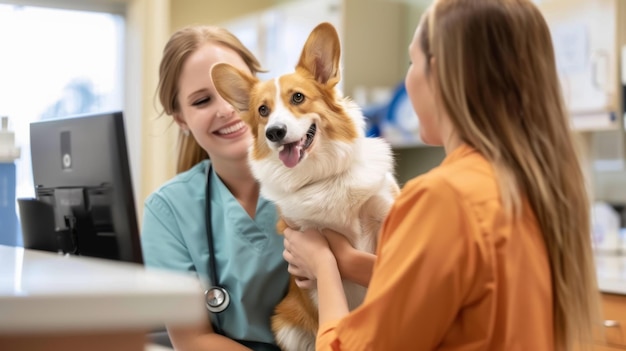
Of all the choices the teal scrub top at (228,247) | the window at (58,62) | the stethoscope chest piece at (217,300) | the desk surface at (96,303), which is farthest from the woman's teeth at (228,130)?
the window at (58,62)

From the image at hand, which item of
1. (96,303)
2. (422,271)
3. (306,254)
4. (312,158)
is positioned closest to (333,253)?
(306,254)

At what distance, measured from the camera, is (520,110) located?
1027 mm

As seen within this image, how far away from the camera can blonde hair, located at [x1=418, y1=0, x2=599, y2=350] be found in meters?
1.00

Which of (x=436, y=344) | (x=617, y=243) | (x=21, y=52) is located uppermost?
(x=21, y=52)

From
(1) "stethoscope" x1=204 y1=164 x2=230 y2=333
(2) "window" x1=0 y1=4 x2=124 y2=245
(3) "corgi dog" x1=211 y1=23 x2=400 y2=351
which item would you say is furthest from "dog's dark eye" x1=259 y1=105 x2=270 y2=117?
(2) "window" x1=0 y1=4 x2=124 y2=245

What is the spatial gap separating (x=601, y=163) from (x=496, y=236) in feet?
7.80

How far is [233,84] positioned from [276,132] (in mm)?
198

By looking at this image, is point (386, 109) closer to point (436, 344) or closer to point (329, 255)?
point (329, 255)

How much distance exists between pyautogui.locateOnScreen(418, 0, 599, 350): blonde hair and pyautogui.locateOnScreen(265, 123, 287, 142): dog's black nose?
0.50 metres

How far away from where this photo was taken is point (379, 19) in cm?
391

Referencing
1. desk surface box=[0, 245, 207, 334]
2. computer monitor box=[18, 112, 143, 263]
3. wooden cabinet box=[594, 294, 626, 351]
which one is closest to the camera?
desk surface box=[0, 245, 207, 334]

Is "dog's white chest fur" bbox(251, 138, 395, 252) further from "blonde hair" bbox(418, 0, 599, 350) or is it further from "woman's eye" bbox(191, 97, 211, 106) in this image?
"blonde hair" bbox(418, 0, 599, 350)

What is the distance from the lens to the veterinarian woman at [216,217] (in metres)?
1.62

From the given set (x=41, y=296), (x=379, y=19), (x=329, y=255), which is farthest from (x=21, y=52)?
(x=41, y=296)
